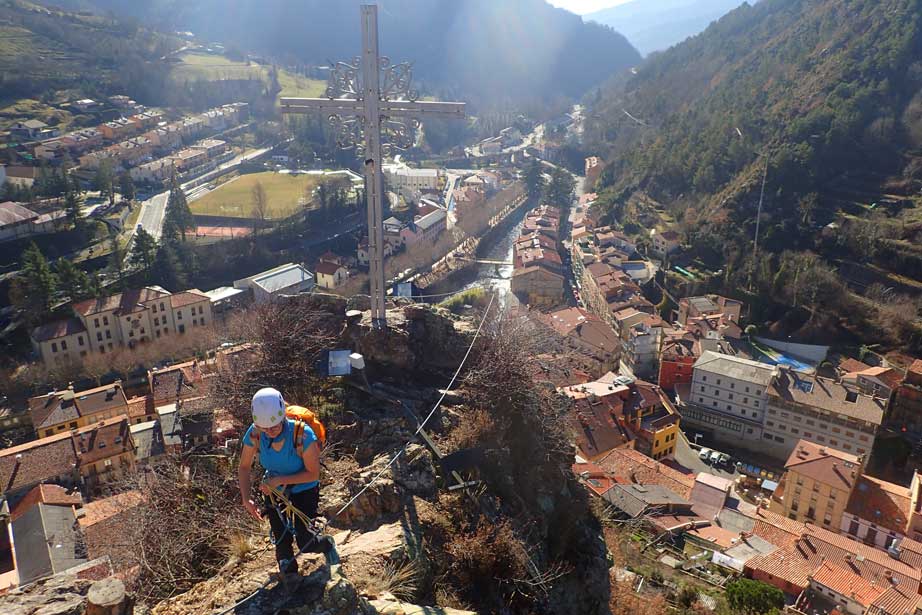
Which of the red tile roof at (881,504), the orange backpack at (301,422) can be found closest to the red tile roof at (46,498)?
the orange backpack at (301,422)

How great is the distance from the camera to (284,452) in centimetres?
391

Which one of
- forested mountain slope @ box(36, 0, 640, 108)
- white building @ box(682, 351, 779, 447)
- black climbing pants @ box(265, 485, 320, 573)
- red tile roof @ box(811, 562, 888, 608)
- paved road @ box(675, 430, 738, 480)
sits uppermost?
forested mountain slope @ box(36, 0, 640, 108)

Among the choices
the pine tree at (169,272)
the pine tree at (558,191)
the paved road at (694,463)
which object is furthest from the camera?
the pine tree at (558,191)

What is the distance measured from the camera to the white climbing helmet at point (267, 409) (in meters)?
3.65

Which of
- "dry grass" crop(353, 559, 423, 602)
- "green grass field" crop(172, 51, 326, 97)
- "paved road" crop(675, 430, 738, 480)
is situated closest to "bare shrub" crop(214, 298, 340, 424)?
"dry grass" crop(353, 559, 423, 602)

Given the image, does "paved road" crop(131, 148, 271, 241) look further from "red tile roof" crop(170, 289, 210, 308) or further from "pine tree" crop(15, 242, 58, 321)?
"pine tree" crop(15, 242, 58, 321)

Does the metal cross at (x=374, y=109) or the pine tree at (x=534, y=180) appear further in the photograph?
the pine tree at (x=534, y=180)

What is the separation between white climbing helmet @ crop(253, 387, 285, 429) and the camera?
365 cm

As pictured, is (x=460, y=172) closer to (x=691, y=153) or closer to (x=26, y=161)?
(x=691, y=153)

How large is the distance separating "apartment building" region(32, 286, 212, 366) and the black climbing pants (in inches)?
820

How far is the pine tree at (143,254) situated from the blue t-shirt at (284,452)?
25.6 metres

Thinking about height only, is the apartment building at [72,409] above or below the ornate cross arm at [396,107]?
below

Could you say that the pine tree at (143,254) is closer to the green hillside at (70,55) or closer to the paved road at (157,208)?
the paved road at (157,208)

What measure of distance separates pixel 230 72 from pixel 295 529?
67.3 metres
